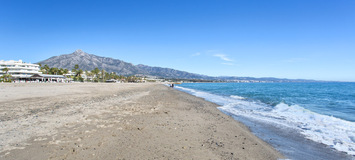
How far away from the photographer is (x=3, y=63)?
85.2m

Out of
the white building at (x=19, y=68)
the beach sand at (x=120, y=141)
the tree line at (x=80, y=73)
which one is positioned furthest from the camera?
the tree line at (x=80, y=73)

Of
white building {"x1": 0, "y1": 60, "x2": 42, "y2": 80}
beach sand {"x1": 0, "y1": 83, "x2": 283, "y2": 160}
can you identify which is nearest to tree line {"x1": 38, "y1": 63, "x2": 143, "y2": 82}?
white building {"x1": 0, "y1": 60, "x2": 42, "y2": 80}

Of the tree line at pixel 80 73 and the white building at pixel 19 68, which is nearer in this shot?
the white building at pixel 19 68

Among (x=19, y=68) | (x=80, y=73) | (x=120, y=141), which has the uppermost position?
(x=19, y=68)

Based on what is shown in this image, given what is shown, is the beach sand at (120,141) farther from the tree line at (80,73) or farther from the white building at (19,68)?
the tree line at (80,73)

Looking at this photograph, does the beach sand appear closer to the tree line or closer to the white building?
the white building

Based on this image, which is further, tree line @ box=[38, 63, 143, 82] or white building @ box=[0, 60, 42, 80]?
tree line @ box=[38, 63, 143, 82]

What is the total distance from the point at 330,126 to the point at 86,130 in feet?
39.6

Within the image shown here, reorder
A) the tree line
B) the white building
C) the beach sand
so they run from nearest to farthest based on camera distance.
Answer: the beach sand → the white building → the tree line

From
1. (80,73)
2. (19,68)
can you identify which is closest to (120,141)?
(19,68)

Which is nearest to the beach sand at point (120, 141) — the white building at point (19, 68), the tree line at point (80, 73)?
the white building at point (19, 68)

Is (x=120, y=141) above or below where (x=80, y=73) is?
below

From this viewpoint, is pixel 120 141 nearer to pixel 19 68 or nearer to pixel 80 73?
pixel 19 68

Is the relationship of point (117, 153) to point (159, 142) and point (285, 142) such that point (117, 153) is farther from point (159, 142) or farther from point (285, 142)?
point (285, 142)
